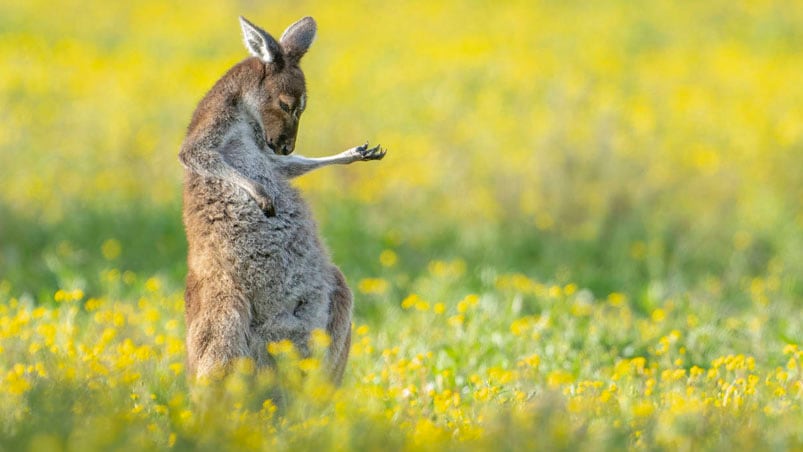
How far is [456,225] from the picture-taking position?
11008mm

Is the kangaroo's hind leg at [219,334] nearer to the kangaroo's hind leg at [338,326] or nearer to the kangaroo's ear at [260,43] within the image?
the kangaroo's hind leg at [338,326]

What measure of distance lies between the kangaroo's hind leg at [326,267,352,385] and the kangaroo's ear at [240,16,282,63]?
1.00 m

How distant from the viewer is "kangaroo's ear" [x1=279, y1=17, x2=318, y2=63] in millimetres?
5246

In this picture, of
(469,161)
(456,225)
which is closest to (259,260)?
(456,225)

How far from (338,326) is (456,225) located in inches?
235

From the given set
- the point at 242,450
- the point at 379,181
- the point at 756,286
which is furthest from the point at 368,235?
the point at 242,450

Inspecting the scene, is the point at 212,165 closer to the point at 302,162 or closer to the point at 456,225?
the point at 302,162

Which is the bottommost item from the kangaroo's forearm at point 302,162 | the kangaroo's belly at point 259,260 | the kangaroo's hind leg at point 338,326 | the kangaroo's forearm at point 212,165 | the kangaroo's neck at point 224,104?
the kangaroo's hind leg at point 338,326

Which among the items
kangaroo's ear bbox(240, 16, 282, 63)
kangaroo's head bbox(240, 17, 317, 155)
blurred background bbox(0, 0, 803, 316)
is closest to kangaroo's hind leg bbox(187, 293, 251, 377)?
kangaroo's head bbox(240, 17, 317, 155)

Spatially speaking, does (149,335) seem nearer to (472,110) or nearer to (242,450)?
(242,450)

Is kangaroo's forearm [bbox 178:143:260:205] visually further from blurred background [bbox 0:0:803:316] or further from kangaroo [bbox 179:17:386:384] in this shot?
blurred background [bbox 0:0:803:316]

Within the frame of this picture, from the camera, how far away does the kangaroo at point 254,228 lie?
191 inches

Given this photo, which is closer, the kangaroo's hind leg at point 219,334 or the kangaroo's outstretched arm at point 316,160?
the kangaroo's hind leg at point 219,334

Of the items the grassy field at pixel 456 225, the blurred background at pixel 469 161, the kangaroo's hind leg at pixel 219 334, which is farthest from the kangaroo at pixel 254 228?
the blurred background at pixel 469 161
